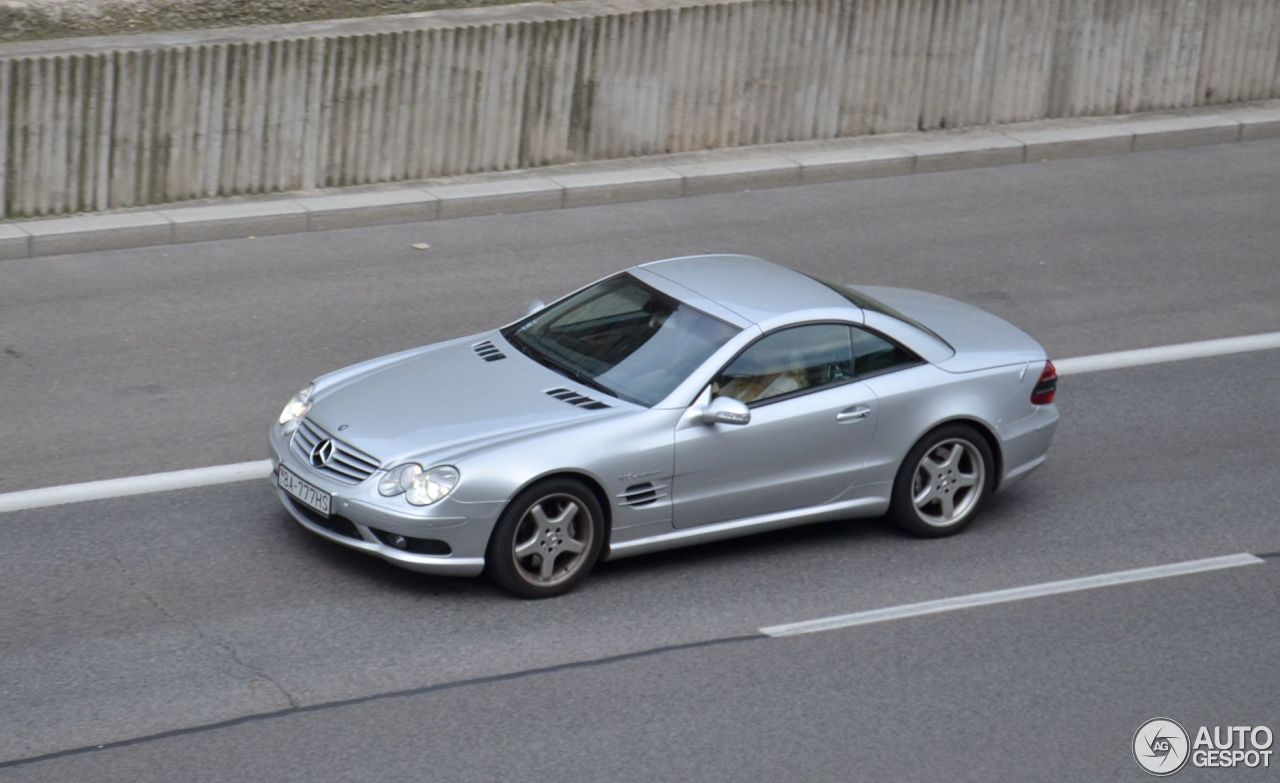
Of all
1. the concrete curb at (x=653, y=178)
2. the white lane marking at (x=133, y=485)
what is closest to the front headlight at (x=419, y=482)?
the white lane marking at (x=133, y=485)

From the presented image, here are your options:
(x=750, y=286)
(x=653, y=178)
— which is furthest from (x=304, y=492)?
(x=653, y=178)

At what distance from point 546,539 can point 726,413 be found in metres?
1.13

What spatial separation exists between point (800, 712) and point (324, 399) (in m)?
3.12

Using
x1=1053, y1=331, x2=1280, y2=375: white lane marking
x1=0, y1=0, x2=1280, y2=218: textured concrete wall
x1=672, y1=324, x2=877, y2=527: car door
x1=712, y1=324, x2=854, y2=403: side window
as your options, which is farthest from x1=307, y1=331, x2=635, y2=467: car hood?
x1=0, y1=0, x2=1280, y2=218: textured concrete wall

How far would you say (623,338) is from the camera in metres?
9.38

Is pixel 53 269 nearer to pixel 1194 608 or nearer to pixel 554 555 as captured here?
pixel 554 555

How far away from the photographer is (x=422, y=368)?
9.40m

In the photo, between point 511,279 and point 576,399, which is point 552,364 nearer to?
point 576,399

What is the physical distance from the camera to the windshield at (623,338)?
902 cm

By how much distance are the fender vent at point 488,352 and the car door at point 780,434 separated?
4.20 feet

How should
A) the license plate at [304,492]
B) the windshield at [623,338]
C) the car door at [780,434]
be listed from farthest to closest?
the windshield at [623,338]
the car door at [780,434]
the license plate at [304,492]

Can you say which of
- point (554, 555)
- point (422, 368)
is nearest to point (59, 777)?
point (554, 555)

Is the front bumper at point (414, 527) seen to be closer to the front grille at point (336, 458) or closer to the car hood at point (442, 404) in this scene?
the front grille at point (336, 458)

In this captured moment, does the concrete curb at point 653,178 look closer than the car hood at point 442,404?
No
